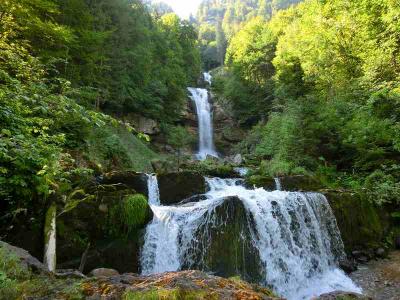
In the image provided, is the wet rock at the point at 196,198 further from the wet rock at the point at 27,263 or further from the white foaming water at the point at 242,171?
the wet rock at the point at 27,263

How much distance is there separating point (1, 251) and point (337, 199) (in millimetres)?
10027

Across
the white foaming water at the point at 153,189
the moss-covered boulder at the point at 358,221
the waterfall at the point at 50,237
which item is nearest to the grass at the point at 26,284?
the waterfall at the point at 50,237

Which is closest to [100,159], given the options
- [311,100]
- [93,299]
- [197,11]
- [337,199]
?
[337,199]

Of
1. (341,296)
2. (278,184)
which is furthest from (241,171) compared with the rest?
(341,296)

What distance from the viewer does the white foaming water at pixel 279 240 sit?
291 inches

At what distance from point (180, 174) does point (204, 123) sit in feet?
61.2

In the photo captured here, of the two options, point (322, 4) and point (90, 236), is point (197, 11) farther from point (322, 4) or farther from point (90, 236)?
point (90, 236)

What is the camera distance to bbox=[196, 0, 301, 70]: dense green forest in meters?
62.7

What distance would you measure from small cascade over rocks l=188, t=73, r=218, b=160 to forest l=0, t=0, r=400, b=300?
0.40 m

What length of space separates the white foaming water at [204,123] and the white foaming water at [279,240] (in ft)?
53.2

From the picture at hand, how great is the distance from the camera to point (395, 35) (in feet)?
49.2

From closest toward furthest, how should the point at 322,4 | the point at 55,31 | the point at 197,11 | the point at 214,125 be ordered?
the point at 55,31
the point at 322,4
the point at 214,125
the point at 197,11

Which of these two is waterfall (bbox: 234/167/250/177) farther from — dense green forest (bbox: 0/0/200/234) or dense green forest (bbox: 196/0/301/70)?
dense green forest (bbox: 196/0/301/70)

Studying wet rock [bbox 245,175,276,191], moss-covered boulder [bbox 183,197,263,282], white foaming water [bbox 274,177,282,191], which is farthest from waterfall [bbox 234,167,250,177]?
moss-covered boulder [bbox 183,197,263,282]
